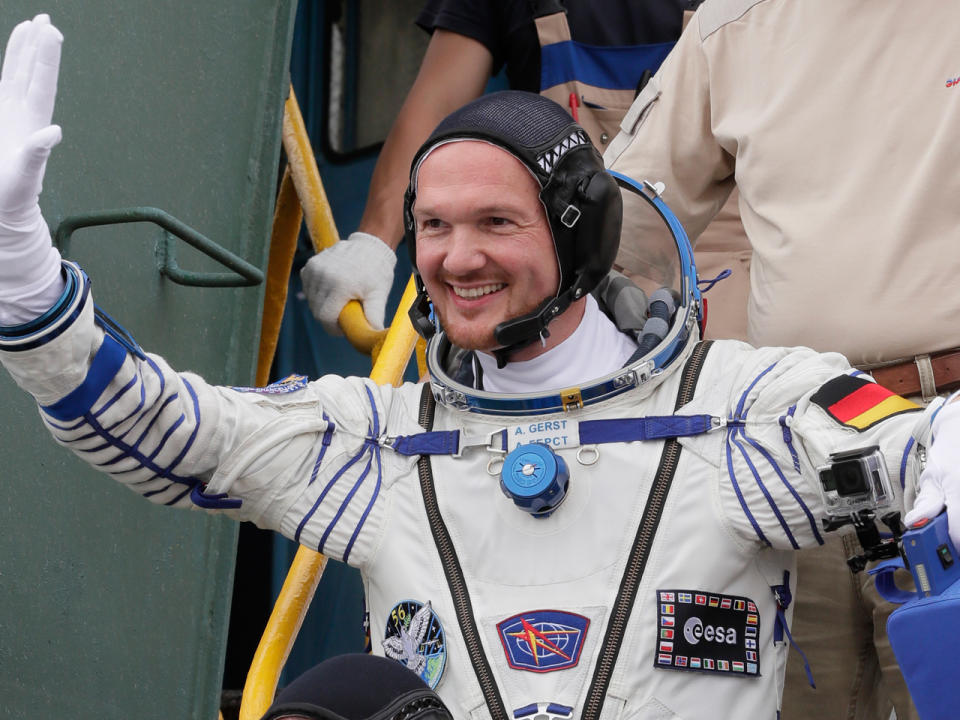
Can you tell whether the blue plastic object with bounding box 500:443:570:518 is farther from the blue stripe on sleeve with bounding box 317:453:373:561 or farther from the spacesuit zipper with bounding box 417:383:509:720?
the blue stripe on sleeve with bounding box 317:453:373:561

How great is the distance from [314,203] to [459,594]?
4.90 feet

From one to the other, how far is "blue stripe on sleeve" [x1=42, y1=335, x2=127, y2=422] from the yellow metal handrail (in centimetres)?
68

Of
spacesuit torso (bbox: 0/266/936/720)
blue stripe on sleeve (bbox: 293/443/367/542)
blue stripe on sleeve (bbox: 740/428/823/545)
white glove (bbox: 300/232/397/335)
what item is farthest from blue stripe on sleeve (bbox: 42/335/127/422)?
white glove (bbox: 300/232/397/335)

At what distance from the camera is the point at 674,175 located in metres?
3.01

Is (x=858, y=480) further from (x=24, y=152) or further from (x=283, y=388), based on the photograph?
(x=24, y=152)

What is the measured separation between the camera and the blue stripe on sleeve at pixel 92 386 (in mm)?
2100

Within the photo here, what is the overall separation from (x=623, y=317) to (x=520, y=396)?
34cm

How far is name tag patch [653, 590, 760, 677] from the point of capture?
84.5 inches

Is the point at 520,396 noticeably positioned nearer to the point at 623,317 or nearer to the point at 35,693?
the point at 623,317

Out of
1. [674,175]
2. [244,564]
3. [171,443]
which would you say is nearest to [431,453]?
[171,443]

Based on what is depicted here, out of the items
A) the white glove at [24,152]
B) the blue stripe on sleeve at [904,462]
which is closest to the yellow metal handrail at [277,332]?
the white glove at [24,152]

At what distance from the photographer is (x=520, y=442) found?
2.33 m

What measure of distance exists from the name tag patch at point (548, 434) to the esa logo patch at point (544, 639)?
276mm

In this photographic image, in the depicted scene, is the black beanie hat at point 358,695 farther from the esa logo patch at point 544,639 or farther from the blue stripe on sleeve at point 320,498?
the blue stripe on sleeve at point 320,498
